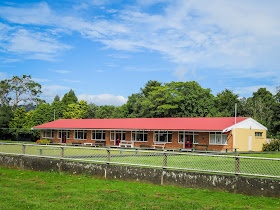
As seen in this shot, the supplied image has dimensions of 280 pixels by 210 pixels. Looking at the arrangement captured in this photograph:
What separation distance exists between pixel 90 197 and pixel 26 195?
1669 mm

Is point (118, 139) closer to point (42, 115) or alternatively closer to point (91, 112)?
point (42, 115)

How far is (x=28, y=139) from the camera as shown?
6053cm

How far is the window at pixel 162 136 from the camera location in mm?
38938

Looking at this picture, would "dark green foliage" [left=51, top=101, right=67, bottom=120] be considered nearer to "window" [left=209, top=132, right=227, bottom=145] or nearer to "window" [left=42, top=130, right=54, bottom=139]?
"window" [left=42, top=130, right=54, bottom=139]

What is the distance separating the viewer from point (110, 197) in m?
8.35

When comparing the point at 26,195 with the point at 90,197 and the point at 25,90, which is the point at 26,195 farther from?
the point at 25,90

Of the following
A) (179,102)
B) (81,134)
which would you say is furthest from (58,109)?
(179,102)

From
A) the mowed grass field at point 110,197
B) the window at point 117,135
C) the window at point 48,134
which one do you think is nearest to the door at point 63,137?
the window at point 48,134

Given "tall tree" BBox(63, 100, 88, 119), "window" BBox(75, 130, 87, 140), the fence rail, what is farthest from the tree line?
the fence rail

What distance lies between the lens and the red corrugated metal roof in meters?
36.1

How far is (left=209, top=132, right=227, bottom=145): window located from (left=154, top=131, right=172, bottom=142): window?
17.2 feet

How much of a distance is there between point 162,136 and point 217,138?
7.04m

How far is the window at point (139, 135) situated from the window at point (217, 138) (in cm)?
856

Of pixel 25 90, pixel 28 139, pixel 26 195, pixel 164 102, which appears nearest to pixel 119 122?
pixel 164 102
